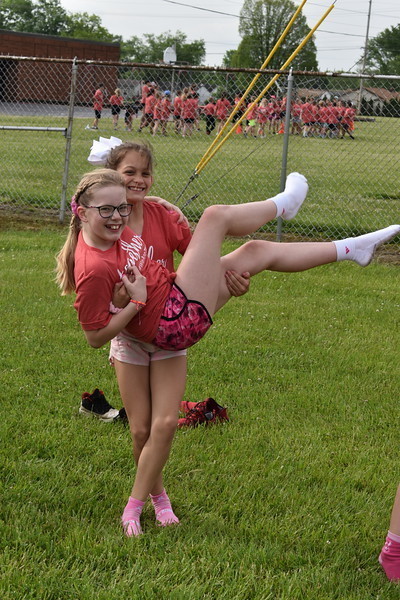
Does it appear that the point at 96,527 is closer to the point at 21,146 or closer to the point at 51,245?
the point at 51,245

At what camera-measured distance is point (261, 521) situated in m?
3.43

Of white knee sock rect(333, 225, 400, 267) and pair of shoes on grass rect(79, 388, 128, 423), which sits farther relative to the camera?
pair of shoes on grass rect(79, 388, 128, 423)

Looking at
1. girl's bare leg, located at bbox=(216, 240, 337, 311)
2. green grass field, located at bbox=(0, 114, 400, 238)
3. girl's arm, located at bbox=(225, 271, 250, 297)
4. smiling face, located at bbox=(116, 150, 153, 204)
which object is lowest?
green grass field, located at bbox=(0, 114, 400, 238)

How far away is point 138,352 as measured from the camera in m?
3.33

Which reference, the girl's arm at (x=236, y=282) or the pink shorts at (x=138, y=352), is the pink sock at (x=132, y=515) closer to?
the pink shorts at (x=138, y=352)

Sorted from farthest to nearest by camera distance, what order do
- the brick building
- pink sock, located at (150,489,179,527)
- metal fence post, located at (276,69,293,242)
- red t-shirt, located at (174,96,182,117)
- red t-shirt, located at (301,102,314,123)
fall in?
the brick building, red t-shirt, located at (174,96,182,117), red t-shirt, located at (301,102,314,123), metal fence post, located at (276,69,293,242), pink sock, located at (150,489,179,527)

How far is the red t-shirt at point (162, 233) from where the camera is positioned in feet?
11.6

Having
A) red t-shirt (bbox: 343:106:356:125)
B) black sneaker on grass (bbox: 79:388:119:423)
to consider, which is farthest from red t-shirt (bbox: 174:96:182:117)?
black sneaker on grass (bbox: 79:388:119:423)

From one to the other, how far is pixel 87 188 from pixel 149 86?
1769cm

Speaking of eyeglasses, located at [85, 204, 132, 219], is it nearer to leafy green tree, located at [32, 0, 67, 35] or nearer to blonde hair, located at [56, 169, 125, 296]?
blonde hair, located at [56, 169, 125, 296]

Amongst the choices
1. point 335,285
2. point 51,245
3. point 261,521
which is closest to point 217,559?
point 261,521

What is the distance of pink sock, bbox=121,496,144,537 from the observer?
3.31 meters

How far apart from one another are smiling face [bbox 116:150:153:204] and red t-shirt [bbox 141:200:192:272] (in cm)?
15

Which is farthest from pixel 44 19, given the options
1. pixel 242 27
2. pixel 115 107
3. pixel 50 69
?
pixel 115 107
